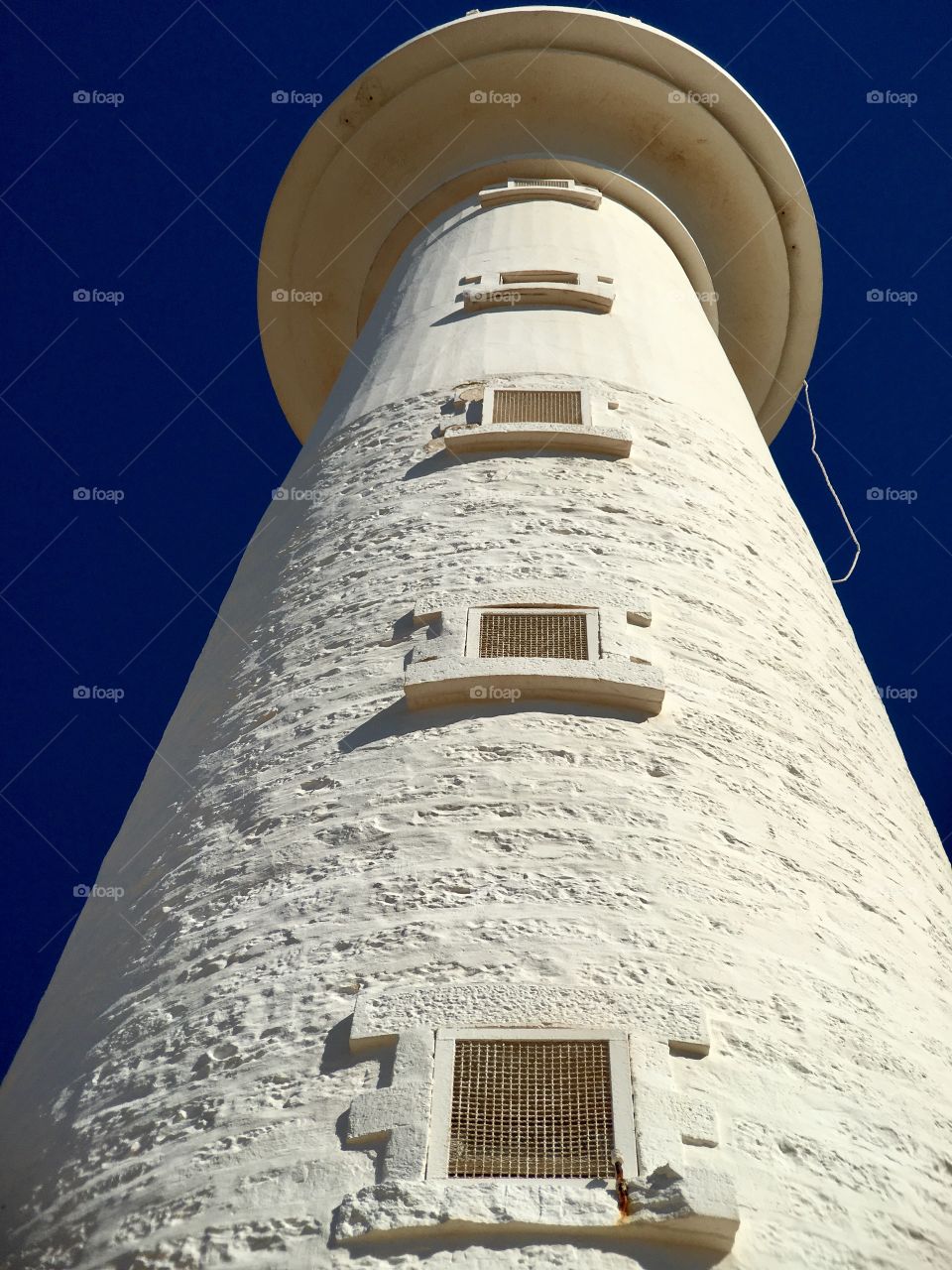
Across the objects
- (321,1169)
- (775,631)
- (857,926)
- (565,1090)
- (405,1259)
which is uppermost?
(775,631)

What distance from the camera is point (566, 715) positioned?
6883 millimetres

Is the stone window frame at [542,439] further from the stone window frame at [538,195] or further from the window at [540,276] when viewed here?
the stone window frame at [538,195]

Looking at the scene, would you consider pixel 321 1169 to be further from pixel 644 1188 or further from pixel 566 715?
pixel 566 715

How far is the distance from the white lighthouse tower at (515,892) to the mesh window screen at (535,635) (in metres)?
0.03

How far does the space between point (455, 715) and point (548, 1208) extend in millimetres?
2802

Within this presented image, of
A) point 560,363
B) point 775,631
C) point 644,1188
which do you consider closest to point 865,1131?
point 644,1188

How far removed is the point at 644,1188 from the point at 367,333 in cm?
952

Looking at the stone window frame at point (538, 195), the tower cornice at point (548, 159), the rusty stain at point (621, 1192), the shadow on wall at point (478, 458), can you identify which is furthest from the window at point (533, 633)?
the tower cornice at point (548, 159)

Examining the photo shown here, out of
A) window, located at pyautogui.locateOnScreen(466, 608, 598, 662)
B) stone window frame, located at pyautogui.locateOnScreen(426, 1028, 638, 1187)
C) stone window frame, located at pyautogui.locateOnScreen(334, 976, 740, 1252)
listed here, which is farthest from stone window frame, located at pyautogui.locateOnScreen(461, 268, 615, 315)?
stone window frame, located at pyautogui.locateOnScreen(426, 1028, 638, 1187)

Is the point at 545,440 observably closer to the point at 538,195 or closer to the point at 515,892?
the point at 515,892

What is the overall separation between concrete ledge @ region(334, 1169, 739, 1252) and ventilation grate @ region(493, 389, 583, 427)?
598 cm

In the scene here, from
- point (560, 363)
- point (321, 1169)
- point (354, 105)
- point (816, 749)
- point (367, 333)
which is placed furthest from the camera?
point (354, 105)

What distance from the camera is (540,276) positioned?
482 inches

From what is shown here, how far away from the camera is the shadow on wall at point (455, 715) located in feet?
22.7
